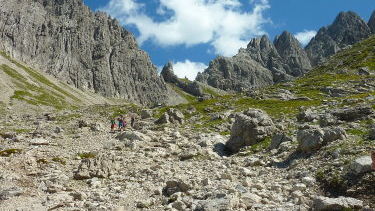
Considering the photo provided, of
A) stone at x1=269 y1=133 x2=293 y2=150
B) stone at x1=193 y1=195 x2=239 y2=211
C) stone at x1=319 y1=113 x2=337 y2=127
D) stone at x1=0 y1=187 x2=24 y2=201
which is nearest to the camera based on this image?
stone at x1=193 y1=195 x2=239 y2=211

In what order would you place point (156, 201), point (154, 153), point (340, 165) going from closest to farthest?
point (156, 201) → point (340, 165) → point (154, 153)

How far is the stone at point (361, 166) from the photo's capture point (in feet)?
55.9

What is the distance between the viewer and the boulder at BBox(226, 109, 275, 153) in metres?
34.7

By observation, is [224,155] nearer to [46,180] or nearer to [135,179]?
[135,179]

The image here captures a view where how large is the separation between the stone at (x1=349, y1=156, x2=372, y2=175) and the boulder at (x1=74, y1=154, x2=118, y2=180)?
46.8 feet

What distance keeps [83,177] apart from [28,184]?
319 cm

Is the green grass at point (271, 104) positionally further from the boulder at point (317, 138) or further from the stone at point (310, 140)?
the boulder at point (317, 138)

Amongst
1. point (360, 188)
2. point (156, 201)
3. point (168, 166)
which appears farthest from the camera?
point (168, 166)

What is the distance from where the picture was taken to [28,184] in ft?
71.5

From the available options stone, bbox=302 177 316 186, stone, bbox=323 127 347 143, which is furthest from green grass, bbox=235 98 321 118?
stone, bbox=302 177 316 186

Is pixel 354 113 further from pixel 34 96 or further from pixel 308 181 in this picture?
pixel 34 96

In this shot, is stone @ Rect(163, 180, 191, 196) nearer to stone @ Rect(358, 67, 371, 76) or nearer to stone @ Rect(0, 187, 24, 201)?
stone @ Rect(0, 187, 24, 201)

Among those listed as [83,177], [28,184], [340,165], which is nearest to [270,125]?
[340,165]

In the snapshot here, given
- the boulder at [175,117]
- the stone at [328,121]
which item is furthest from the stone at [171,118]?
the stone at [328,121]
